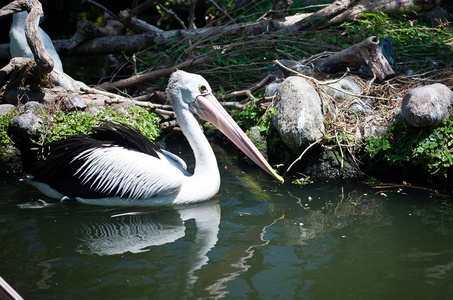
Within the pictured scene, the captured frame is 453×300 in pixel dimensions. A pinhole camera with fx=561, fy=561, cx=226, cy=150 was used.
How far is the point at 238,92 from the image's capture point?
24.4ft

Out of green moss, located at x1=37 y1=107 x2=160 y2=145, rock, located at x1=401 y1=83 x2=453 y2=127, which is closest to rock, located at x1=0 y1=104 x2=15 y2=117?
green moss, located at x1=37 y1=107 x2=160 y2=145

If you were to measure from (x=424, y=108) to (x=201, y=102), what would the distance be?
222cm

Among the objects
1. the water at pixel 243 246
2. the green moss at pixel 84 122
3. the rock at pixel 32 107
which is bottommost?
the water at pixel 243 246

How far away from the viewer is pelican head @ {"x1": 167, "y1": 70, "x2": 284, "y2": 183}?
551 cm

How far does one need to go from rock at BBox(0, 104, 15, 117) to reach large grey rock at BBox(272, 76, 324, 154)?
120 inches

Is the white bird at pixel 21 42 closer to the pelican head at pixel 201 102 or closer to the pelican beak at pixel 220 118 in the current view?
the pelican head at pixel 201 102

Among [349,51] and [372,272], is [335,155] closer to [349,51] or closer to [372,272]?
[349,51]

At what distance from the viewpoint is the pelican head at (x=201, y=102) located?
551 cm

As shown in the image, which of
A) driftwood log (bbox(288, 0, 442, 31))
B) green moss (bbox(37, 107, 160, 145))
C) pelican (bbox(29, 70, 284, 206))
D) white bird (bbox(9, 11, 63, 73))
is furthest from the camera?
driftwood log (bbox(288, 0, 442, 31))

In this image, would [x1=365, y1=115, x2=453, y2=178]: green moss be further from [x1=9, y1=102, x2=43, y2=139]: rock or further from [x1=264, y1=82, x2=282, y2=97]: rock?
[x1=9, y1=102, x2=43, y2=139]: rock

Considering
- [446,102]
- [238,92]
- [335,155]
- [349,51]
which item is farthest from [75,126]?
[446,102]

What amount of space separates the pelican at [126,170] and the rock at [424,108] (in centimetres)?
156

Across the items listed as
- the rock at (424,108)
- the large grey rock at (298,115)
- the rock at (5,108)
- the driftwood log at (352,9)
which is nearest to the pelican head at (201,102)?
the large grey rock at (298,115)

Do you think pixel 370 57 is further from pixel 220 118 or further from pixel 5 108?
pixel 5 108
